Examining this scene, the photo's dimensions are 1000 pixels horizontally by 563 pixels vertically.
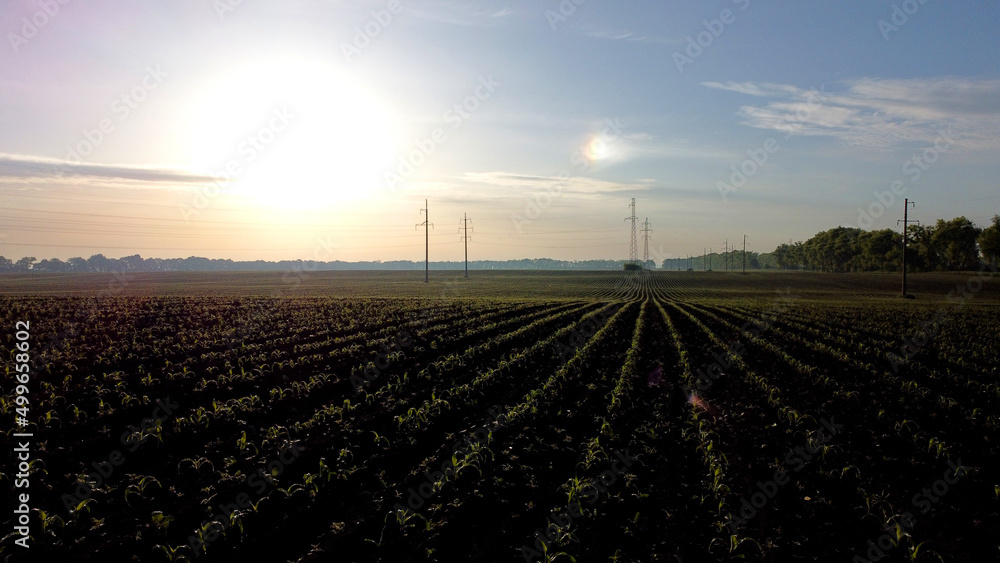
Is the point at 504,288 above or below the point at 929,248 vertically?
below

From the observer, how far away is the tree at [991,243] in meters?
108

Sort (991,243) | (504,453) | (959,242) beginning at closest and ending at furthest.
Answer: (504,453) → (991,243) → (959,242)

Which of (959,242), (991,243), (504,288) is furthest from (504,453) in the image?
(959,242)

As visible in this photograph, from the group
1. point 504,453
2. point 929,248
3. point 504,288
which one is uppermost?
point 929,248

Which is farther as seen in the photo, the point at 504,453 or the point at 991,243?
the point at 991,243

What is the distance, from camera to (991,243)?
357 ft

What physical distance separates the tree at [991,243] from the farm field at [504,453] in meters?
121

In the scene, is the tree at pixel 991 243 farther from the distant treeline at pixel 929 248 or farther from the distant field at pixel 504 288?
the distant field at pixel 504 288

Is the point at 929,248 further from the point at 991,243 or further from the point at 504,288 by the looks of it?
the point at 504,288

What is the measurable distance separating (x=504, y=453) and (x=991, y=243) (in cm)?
14371

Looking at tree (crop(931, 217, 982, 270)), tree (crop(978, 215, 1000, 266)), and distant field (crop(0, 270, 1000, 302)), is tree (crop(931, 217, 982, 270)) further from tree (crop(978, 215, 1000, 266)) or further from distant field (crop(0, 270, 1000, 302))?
distant field (crop(0, 270, 1000, 302))

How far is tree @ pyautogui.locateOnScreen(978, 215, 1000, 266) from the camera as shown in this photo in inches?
4272

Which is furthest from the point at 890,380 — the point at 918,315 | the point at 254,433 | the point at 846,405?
the point at 918,315

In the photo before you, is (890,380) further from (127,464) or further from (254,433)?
(127,464)
